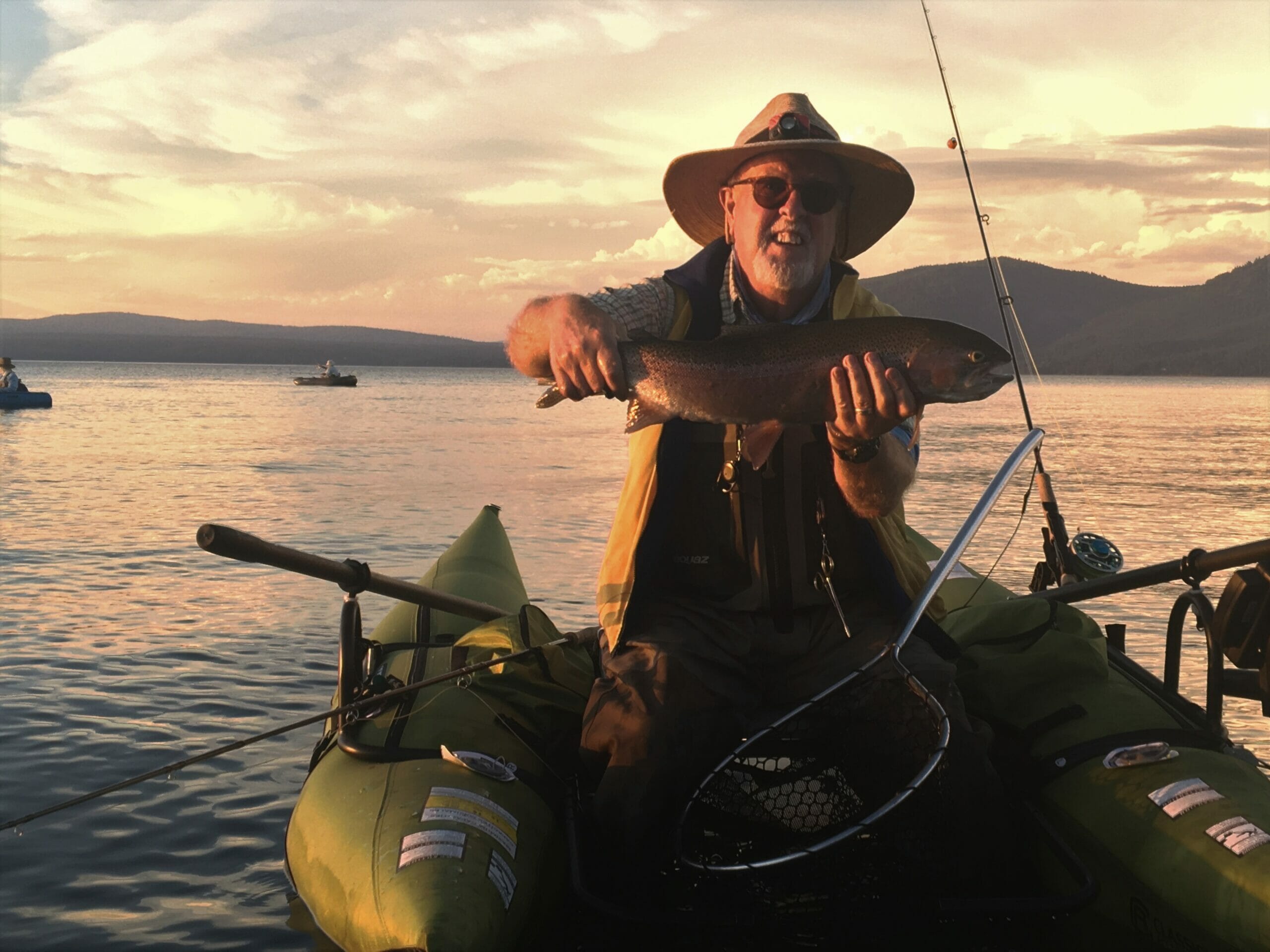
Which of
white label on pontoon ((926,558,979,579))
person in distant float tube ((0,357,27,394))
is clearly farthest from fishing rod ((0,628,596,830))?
person in distant float tube ((0,357,27,394))

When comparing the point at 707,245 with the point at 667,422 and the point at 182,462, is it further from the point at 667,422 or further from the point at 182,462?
the point at 182,462

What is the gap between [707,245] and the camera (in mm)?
5098

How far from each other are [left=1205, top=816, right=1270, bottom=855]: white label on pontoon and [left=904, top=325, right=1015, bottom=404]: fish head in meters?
1.73

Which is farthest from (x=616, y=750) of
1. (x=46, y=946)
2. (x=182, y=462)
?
(x=182, y=462)

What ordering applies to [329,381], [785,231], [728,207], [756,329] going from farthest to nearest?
[329,381], [728,207], [785,231], [756,329]

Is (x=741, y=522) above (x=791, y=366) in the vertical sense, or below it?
below

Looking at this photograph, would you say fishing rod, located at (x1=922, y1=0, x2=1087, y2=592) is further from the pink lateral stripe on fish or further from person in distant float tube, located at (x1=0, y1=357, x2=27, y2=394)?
person in distant float tube, located at (x1=0, y1=357, x2=27, y2=394)

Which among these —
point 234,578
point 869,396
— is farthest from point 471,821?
point 234,578

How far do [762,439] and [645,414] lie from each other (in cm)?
43

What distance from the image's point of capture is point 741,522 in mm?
4598

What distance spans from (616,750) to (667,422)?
126cm

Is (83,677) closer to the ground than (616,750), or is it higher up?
closer to the ground

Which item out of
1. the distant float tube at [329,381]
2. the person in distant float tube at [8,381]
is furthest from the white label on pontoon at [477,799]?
the distant float tube at [329,381]

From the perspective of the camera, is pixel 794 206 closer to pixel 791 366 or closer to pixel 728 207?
pixel 728 207
